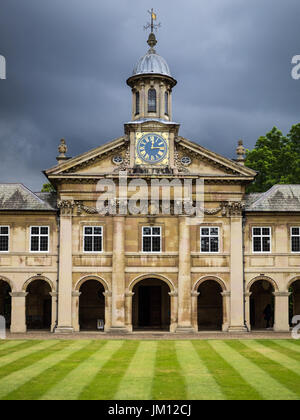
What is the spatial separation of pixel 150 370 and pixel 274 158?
125ft

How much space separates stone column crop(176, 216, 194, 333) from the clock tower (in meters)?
4.30

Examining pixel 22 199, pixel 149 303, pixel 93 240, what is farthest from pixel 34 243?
pixel 149 303

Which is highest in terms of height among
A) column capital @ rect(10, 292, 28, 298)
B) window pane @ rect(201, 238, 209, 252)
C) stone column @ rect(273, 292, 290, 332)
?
window pane @ rect(201, 238, 209, 252)

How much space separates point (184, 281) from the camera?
39312mm

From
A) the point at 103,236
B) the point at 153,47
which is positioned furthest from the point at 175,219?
the point at 153,47

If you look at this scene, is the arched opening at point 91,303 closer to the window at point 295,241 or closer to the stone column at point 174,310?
the stone column at point 174,310

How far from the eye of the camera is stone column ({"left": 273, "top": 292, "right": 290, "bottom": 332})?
40.1 meters

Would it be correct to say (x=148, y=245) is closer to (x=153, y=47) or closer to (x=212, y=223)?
(x=212, y=223)

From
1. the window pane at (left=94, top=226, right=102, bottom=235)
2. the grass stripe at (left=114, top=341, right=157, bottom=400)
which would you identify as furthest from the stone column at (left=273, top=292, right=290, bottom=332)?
the grass stripe at (left=114, top=341, right=157, bottom=400)

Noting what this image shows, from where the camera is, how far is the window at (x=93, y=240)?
1582 inches

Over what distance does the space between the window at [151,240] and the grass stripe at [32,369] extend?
1115cm

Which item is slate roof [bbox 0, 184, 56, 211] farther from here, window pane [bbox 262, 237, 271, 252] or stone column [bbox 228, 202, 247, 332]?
window pane [bbox 262, 237, 271, 252]

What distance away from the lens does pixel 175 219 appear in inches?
1580

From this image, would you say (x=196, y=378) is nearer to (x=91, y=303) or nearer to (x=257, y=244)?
(x=257, y=244)
